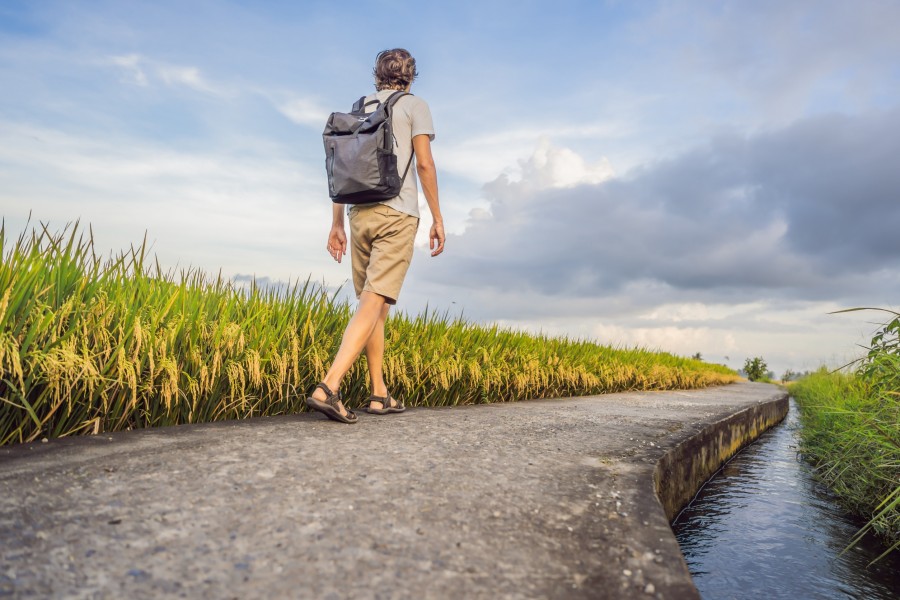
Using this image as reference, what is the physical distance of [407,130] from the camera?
356 centimetres

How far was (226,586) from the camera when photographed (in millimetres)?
1419

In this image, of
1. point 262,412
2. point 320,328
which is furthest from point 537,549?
point 320,328

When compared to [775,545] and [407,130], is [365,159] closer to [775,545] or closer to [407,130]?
[407,130]

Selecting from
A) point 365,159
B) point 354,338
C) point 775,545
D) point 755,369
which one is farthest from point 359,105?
point 755,369

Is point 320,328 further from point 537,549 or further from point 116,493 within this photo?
point 537,549

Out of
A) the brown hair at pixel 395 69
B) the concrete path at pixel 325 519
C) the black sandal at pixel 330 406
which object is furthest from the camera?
the brown hair at pixel 395 69

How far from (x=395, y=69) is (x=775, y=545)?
3.52m

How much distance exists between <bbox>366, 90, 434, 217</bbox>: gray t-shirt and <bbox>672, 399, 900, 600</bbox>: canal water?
2.44 m

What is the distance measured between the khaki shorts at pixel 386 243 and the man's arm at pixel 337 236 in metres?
0.28

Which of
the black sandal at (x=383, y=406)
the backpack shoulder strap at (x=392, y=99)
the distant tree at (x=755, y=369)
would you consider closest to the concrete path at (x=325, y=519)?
the black sandal at (x=383, y=406)

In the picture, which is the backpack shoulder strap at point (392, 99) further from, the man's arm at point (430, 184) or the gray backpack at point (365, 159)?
the man's arm at point (430, 184)

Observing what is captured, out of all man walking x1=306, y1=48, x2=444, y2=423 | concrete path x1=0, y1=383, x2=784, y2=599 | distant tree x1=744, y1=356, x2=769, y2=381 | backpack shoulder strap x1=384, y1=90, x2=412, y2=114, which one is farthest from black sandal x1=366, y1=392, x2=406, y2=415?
distant tree x1=744, y1=356, x2=769, y2=381

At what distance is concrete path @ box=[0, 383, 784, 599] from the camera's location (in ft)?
4.82

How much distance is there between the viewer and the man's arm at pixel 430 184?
354 cm
